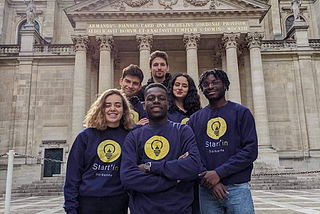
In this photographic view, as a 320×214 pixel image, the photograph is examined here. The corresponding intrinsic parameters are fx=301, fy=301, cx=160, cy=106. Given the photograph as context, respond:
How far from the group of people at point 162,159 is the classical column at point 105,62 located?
2194 centimetres

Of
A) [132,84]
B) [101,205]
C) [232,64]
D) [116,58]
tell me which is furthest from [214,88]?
[116,58]

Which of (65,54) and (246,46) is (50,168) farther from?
(246,46)

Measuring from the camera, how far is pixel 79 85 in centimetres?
2625

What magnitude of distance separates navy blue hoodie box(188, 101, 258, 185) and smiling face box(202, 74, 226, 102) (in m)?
0.17

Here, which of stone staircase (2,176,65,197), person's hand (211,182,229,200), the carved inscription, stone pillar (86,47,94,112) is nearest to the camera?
person's hand (211,182,229,200)

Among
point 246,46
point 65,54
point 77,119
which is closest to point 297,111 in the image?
point 246,46

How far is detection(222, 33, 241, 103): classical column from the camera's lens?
25.9m

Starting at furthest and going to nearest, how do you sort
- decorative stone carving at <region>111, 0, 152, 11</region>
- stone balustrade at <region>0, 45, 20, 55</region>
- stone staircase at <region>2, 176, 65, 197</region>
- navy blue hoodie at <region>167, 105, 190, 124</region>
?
stone balustrade at <region>0, 45, 20, 55</region>, decorative stone carving at <region>111, 0, 152, 11</region>, stone staircase at <region>2, 176, 65, 197</region>, navy blue hoodie at <region>167, 105, 190, 124</region>

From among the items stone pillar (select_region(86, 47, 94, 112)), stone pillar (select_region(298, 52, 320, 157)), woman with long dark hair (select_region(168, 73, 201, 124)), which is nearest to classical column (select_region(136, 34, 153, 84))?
stone pillar (select_region(86, 47, 94, 112))

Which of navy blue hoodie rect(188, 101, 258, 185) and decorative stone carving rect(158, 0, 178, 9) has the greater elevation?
decorative stone carving rect(158, 0, 178, 9)

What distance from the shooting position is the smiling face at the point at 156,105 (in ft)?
12.9

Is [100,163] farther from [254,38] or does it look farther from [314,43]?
[314,43]

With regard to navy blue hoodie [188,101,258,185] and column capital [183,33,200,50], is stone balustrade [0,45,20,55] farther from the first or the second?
navy blue hoodie [188,101,258,185]

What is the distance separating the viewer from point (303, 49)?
2970 centimetres
